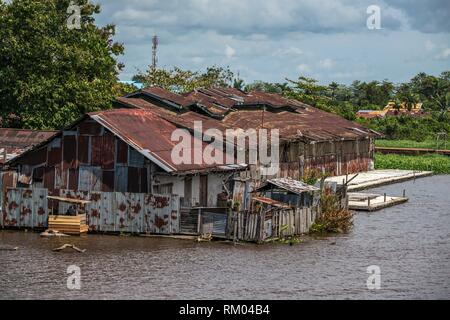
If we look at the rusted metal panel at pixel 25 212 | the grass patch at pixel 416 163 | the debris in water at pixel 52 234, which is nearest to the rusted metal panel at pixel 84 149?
the rusted metal panel at pixel 25 212

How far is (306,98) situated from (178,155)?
55.5 metres

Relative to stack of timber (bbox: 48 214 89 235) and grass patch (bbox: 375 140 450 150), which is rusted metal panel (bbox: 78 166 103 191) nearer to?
stack of timber (bbox: 48 214 89 235)

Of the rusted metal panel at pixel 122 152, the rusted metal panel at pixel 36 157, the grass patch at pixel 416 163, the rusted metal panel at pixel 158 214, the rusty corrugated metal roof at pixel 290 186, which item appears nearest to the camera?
the rusted metal panel at pixel 158 214

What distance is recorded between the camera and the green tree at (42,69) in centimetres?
5106

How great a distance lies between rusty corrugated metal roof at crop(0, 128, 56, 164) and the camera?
1730 inches

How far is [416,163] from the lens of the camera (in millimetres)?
74312

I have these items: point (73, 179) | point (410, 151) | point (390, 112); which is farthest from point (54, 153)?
point (390, 112)

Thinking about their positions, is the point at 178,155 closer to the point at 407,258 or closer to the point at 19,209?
the point at 19,209

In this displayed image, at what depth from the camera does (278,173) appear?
51.1m

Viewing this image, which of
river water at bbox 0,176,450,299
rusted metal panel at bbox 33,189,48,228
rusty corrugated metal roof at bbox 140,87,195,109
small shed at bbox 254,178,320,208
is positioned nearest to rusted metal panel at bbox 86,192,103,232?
river water at bbox 0,176,450,299

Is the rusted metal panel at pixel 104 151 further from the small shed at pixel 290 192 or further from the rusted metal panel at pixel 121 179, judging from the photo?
the small shed at pixel 290 192

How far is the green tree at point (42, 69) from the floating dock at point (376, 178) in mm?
16969

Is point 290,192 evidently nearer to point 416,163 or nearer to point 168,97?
point 168,97

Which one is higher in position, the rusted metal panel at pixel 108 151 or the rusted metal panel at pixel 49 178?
the rusted metal panel at pixel 108 151
